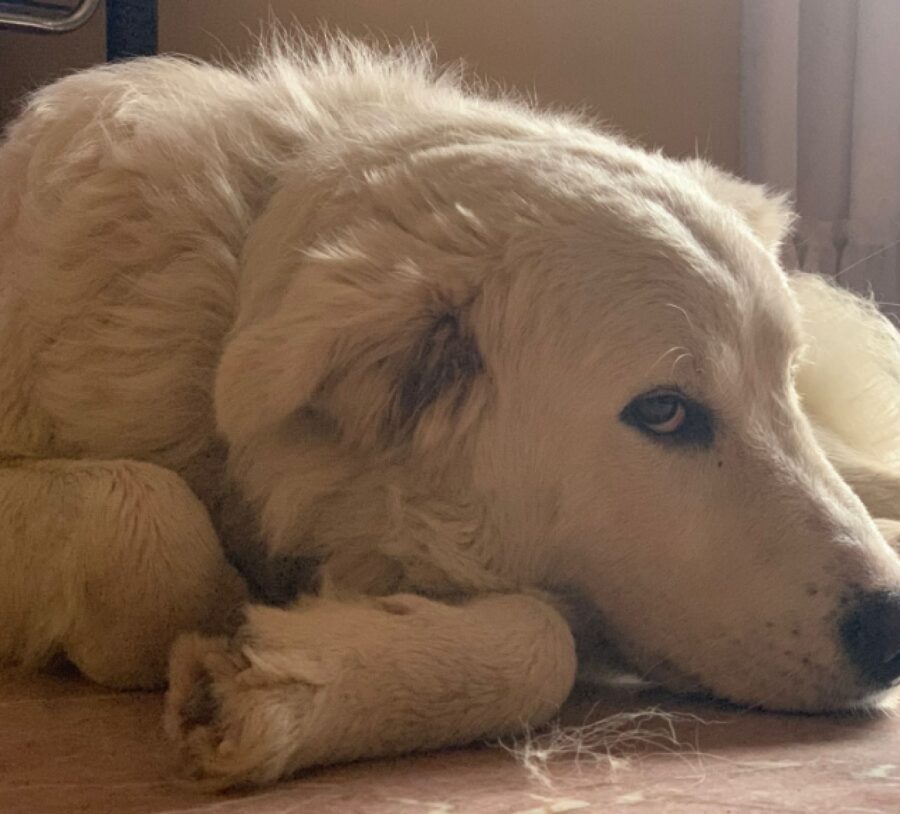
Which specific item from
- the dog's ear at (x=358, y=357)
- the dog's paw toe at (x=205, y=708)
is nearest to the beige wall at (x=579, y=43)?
the dog's ear at (x=358, y=357)

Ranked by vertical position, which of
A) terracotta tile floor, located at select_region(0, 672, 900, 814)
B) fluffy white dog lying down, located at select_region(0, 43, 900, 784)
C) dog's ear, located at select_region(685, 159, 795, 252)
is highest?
dog's ear, located at select_region(685, 159, 795, 252)

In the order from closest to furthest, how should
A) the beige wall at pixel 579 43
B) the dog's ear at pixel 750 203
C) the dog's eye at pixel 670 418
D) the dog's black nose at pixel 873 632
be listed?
the dog's black nose at pixel 873 632
the dog's eye at pixel 670 418
the dog's ear at pixel 750 203
the beige wall at pixel 579 43

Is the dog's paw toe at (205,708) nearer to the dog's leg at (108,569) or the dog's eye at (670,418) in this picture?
the dog's leg at (108,569)

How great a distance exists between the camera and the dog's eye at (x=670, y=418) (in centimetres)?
129

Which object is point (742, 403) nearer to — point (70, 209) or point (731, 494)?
point (731, 494)

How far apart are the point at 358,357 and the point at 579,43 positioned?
7.67 ft

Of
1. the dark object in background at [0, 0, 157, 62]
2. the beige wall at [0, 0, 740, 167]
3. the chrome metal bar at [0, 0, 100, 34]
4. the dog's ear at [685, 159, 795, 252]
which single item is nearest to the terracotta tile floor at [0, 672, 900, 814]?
the dog's ear at [685, 159, 795, 252]

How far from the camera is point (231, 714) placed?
3.38 ft

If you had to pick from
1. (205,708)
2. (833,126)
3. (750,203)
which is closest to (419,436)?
(205,708)

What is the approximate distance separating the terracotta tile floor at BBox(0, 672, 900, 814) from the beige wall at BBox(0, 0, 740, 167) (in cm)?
242

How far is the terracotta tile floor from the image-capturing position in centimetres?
97

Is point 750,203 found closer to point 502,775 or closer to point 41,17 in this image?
point 502,775

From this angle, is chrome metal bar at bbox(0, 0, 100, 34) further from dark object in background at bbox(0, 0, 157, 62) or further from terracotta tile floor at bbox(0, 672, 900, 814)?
terracotta tile floor at bbox(0, 672, 900, 814)

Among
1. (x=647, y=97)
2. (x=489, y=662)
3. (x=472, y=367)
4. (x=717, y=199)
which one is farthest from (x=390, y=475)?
(x=647, y=97)
